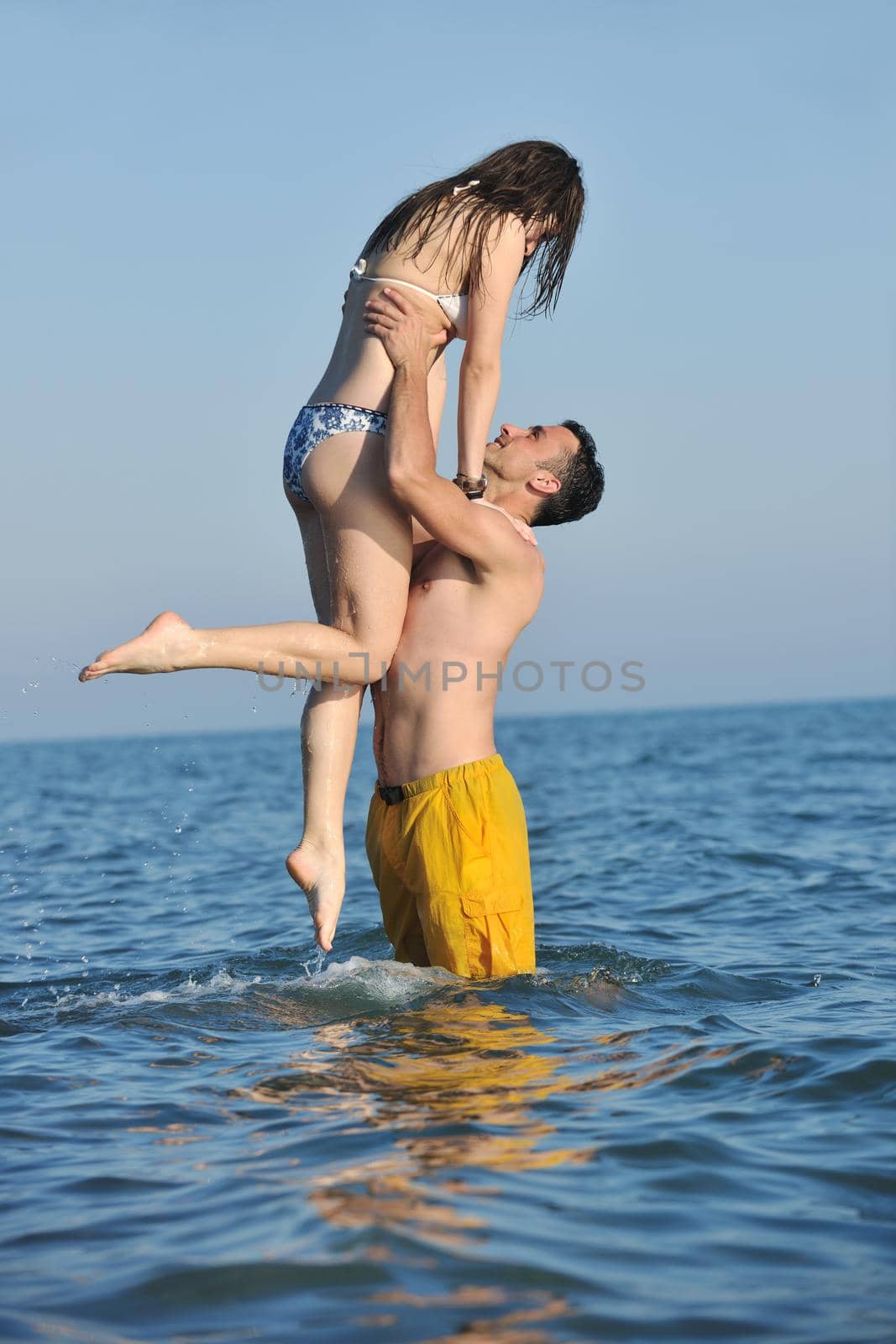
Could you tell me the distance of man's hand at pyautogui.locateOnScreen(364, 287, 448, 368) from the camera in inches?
174

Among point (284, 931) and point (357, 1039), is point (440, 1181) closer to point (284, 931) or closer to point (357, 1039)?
point (357, 1039)

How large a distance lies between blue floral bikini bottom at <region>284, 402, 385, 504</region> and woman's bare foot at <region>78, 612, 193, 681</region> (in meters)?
0.84

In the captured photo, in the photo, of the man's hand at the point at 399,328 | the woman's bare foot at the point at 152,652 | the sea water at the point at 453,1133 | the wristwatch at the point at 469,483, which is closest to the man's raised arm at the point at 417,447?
the man's hand at the point at 399,328

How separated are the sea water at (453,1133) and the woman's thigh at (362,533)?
144 centimetres

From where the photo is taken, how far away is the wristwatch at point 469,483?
185 inches

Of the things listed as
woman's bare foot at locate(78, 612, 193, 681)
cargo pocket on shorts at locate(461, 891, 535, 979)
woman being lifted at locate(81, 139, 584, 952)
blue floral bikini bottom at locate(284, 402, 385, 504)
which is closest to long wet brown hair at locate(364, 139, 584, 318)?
woman being lifted at locate(81, 139, 584, 952)

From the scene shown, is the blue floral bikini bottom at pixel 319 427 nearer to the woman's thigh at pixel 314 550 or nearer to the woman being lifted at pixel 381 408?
the woman being lifted at pixel 381 408

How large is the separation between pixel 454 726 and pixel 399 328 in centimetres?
146

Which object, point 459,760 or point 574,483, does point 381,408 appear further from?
point 459,760

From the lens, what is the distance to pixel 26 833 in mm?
15086

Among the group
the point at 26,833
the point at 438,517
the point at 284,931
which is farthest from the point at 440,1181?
the point at 26,833

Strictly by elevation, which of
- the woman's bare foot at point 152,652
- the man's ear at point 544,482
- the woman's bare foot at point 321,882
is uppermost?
the man's ear at point 544,482

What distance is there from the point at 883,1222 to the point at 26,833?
44.3 feet

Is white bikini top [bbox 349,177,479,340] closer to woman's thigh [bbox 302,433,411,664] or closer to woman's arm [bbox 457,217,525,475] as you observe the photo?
woman's arm [bbox 457,217,525,475]
